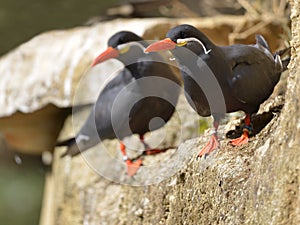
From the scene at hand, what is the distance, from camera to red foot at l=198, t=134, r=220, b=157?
3635 millimetres

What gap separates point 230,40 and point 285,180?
350 centimetres

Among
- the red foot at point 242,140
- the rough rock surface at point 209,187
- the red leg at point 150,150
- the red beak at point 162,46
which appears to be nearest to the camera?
the rough rock surface at point 209,187

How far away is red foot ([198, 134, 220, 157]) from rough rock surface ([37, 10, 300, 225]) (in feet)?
0.16

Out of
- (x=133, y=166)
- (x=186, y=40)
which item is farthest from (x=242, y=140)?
(x=133, y=166)

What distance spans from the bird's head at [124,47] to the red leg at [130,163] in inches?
24.2

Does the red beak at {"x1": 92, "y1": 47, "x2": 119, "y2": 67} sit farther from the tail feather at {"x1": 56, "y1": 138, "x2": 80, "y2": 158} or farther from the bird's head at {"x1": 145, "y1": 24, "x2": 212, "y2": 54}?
the bird's head at {"x1": 145, "y1": 24, "x2": 212, "y2": 54}

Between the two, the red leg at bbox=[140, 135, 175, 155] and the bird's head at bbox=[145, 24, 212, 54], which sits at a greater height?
the red leg at bbox=[140, 135, 175, 155]

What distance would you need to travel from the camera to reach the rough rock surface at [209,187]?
8.35 ft

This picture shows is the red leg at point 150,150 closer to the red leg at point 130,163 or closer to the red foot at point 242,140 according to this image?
the red leg at point 130,163

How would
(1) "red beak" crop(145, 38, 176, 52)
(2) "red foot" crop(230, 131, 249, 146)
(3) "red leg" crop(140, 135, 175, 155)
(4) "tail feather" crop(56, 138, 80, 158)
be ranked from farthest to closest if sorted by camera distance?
1. (4) "tail feather" crop(56, 138, 80, 158)
2. (3) "red leg" crop(140, 135, 175, 155)
3. (2) "red foot" crop(230, 131, 249, 146)
4. (1) "red beak" crop(145, 38, 176, 52)

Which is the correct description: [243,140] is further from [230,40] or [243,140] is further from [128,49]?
[230,40]

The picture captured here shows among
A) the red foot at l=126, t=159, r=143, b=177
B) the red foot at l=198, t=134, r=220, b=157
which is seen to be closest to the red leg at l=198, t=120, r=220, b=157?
the red foot at l=198, t=134, r=220, b=157

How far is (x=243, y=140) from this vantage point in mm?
3549

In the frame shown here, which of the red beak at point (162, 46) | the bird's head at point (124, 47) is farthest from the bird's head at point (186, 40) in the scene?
the bird's head at point (124, 47)
